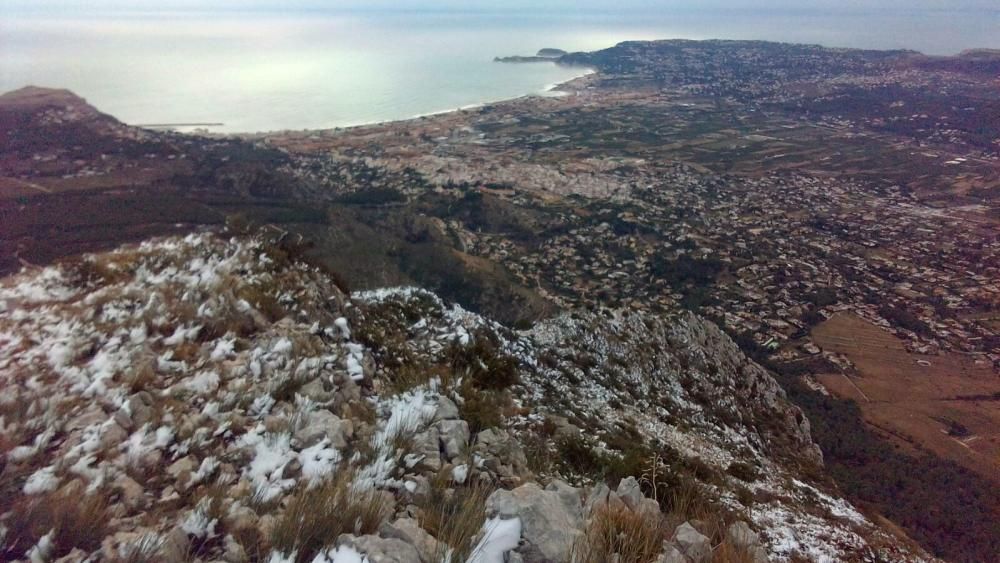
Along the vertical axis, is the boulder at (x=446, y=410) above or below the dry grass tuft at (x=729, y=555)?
below

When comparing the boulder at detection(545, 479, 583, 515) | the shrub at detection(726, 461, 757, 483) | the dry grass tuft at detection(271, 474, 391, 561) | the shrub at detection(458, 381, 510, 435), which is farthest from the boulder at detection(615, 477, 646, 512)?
the shrub at detection(726, 461, 757, 483)

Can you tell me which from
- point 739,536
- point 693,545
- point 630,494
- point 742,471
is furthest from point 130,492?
point 742,471

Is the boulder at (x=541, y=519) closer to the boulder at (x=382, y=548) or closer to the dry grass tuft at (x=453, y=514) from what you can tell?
the dry grass tuft at (x=453, y=514)

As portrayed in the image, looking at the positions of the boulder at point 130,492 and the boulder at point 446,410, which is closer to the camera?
the boulder at point 130,492

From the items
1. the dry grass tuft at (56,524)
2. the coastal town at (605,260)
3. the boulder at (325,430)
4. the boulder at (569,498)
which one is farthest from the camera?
the coastal town at (605,260)

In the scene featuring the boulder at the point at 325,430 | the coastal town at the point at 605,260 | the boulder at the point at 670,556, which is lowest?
the coastal town at the point at 605,260

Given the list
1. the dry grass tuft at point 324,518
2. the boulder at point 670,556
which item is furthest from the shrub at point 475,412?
the boulder at point 670,556

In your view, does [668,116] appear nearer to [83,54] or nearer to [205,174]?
[205,174]

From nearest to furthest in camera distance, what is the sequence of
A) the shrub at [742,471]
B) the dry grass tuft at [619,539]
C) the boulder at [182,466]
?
the dry grass tuft at [619,539] → the boulder at [182,466] → the shrub at [742,471]
